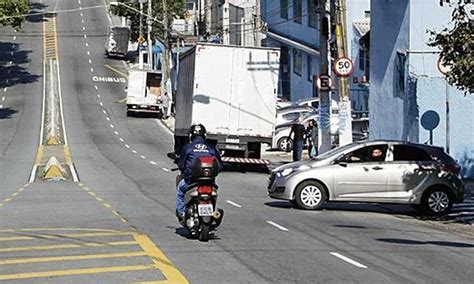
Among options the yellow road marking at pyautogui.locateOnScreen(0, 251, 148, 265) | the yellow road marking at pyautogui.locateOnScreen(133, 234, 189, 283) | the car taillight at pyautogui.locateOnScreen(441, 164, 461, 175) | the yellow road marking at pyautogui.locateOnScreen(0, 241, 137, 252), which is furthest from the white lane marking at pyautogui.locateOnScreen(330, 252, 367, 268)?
the car taillight at pyautogui.locateOnScreen(441, 164, 461, 175)

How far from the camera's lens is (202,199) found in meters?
15.2

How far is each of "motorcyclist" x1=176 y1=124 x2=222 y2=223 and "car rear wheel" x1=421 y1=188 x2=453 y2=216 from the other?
7678 millimetres

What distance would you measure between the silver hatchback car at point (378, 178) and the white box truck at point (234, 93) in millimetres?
9436

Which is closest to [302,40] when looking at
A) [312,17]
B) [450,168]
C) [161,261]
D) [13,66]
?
[312,17]

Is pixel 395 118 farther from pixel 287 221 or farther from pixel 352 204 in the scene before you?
pixel 287 221

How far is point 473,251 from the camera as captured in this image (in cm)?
1587

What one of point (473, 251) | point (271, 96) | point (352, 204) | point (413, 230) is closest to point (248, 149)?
point (271, 96)

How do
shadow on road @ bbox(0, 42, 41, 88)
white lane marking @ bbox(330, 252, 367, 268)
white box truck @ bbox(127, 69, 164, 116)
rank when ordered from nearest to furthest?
1. white lane marking @ bbox(330, 252, 367, 268)
2. white box truck @ bbox(127, 69, 164, 116)
3. shadow on road @ bbox(0, 42, 41, 88)

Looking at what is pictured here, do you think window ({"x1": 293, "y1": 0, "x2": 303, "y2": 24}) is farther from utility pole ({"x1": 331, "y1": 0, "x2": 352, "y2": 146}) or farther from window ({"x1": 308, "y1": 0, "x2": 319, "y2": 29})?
utility pole ({"x1": 331, "y1": 0, "x2": 352, "y2": 146})

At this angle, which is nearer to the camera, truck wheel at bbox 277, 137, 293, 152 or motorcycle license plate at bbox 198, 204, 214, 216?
motorcycle license plate at bbox 198, 204, 214, 216

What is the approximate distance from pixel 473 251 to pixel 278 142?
27.1 meters

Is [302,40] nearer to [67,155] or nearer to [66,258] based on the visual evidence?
[67,155]

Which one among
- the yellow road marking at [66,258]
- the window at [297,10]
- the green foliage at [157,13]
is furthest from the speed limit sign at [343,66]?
the green foliage at [157,13]

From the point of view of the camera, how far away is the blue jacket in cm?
1545
